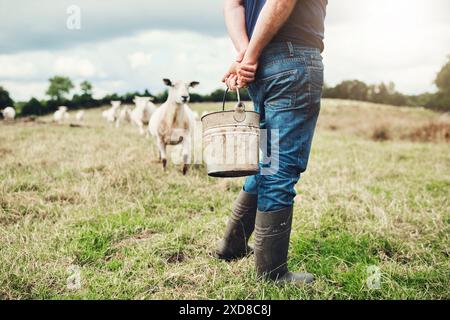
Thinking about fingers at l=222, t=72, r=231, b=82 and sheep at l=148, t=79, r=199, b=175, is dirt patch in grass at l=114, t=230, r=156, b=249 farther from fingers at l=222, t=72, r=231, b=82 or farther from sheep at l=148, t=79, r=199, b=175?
sheep at l=148, t=79, r=199, b=175

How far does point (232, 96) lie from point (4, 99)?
18503 millimetres

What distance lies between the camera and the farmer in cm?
250

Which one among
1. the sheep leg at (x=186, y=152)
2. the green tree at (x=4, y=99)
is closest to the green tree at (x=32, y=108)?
the green tree at (x=4, y=99)

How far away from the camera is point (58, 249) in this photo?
334cm

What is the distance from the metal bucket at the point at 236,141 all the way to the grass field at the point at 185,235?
34.5 inches

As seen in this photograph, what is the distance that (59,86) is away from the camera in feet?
250

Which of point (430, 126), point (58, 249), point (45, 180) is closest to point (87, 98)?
point (430, 126)

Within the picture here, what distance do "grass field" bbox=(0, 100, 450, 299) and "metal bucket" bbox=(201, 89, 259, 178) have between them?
0.88 meters

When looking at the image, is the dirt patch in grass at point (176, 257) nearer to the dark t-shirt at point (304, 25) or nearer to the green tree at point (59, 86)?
the dark t-shirt at point (304, 25)

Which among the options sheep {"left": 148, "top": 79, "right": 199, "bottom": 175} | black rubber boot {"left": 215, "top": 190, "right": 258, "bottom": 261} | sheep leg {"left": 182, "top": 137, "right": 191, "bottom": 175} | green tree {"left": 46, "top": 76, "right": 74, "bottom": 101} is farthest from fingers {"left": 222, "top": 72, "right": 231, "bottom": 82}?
green tree {"left": 46, "top": 76, "right": 74, "bottom": 101}

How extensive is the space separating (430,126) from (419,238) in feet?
43.5

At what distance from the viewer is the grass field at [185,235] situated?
2777mm
